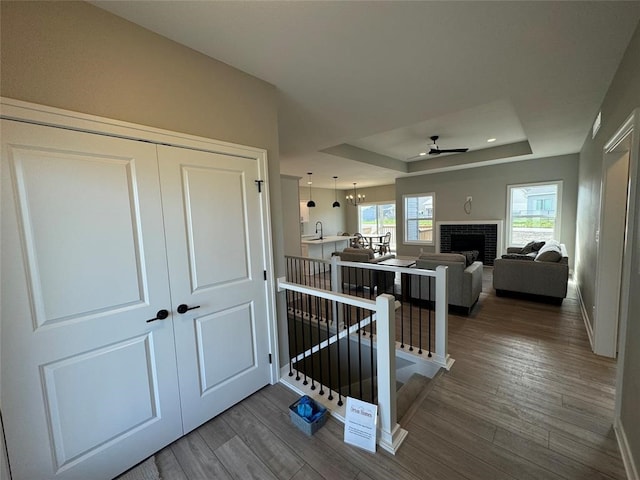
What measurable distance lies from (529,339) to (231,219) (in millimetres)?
3606

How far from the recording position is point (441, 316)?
257cm

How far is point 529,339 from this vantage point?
3.07 meters

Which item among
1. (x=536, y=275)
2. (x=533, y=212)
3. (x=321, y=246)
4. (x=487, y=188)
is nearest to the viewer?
(x=536, y=275)

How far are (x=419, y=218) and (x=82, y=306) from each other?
834cm

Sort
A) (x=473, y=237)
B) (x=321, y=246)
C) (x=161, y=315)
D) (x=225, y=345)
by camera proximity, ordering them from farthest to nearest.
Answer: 1. (x=321, y=246)
2. (x=473, y=237)
3. (x=225, y=345)
4. (x=161, y=315)

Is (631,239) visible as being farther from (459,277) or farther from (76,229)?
(76,229)

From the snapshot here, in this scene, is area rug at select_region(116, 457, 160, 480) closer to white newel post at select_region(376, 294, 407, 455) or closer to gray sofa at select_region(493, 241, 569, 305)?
white newel post at select_region(376, 294, 407, 455)

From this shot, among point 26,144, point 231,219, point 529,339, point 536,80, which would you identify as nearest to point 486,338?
point 529,339

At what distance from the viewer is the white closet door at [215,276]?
1805mm

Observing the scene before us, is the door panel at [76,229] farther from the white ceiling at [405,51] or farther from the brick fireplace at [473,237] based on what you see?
the brick fireplace at [473,237]

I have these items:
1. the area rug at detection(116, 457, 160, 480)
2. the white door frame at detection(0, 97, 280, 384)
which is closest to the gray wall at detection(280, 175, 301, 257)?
the white door frame at detection(0, 97, 280, 384)

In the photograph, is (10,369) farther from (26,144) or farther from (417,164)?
(417,164)

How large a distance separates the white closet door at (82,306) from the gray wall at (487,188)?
768 cm

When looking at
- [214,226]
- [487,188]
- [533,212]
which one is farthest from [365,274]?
[533,212]
